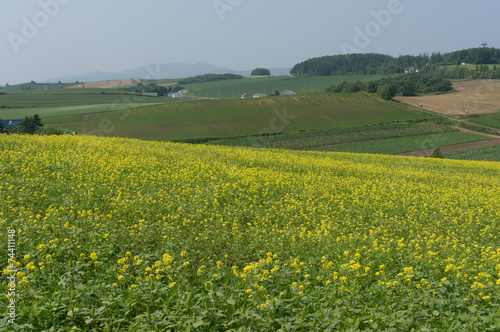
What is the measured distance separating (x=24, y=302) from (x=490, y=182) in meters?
23.6

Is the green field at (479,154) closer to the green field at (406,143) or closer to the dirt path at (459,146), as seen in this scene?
the dirt path at (459,146)

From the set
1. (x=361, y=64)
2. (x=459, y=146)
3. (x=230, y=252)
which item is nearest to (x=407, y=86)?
(x=459, y=146)

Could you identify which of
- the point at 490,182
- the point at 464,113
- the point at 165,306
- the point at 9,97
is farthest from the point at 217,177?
the point at 9,97

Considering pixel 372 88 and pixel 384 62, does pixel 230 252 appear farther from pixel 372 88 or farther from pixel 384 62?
pixel 384 62

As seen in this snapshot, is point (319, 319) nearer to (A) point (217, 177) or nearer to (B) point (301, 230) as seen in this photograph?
(B) point (301, 230)

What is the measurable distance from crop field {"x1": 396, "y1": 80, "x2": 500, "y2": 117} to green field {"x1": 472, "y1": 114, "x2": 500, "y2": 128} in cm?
354

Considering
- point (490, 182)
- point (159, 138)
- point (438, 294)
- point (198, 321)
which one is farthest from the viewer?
point (159, 138)

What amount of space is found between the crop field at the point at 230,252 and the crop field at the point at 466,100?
82569mm

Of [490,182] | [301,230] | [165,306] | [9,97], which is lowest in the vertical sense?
[490,182]

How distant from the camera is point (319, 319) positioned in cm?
403

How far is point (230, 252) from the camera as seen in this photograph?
7.01m

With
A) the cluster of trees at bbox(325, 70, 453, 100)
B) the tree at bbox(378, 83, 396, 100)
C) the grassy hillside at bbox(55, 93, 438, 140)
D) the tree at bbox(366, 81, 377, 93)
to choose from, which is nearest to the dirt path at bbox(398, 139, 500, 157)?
the grassy hillside at bbox(55, 93, 438, 140)

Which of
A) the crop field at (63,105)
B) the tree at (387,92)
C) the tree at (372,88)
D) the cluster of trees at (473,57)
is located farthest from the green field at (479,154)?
the cluster of trees at (473,57)

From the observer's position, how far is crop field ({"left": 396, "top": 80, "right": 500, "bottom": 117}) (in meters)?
82.2
